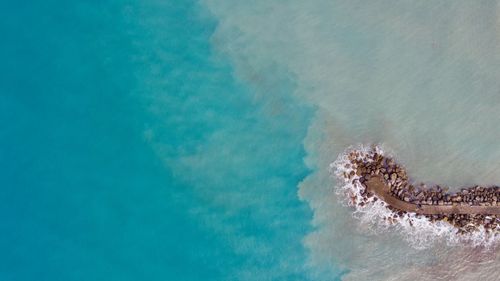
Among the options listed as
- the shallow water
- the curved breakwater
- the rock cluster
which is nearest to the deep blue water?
the shallow water

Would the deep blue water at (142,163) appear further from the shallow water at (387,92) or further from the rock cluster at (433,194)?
the rock cluster at (433,194)

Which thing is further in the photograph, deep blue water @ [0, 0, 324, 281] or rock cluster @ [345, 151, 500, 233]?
deep blue water @ [0, 0, 324, 281]

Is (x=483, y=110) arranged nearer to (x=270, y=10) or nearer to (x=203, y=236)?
(x=270, y=10)

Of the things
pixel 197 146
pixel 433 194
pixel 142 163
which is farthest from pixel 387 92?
pixel 142 163

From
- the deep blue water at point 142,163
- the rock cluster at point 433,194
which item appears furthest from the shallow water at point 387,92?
the deep blue water at point 142,163

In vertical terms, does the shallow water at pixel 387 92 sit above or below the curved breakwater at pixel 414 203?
above

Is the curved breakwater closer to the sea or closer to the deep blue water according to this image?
the sea

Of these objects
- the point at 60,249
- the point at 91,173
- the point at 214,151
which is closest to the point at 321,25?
the point at 214,151
